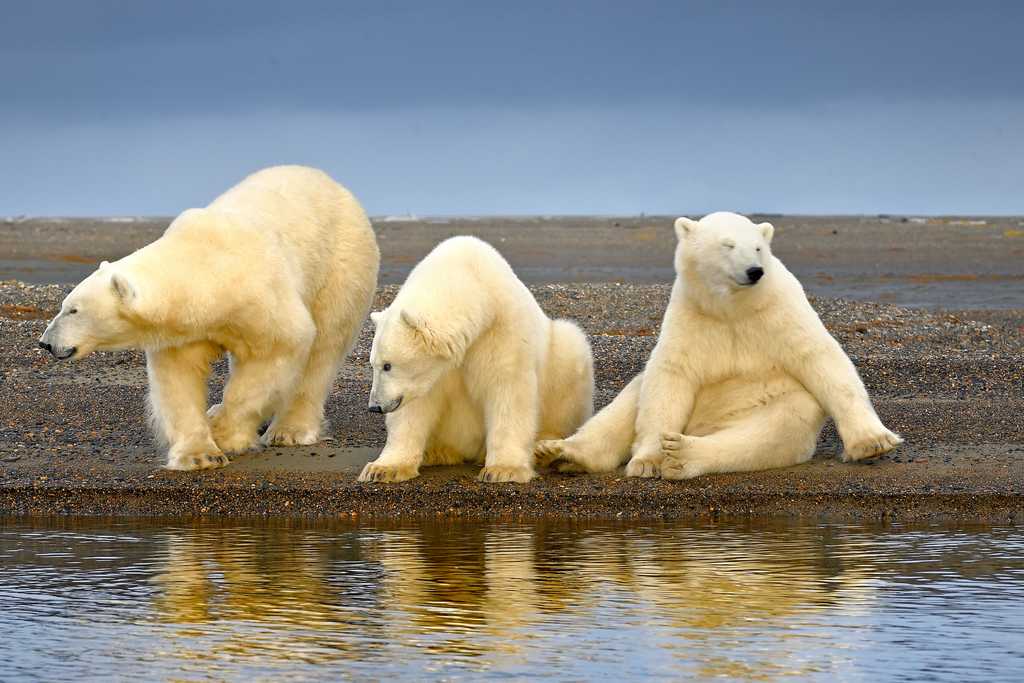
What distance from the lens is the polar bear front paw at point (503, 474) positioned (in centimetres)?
806

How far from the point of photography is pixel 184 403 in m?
8.63

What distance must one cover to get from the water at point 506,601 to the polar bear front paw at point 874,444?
3.16 feet

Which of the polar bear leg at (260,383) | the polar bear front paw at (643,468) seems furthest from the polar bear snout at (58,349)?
the polar bear front paw at (643,468)

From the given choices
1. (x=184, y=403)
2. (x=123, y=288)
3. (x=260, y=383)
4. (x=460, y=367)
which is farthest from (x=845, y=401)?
(x=123, y=288)

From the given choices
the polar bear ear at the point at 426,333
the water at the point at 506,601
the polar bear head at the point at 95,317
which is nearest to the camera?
the water at the point at 506,601

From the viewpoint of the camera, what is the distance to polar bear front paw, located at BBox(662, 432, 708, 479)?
8047 millimetres

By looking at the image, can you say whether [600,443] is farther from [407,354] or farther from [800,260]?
[800,260]

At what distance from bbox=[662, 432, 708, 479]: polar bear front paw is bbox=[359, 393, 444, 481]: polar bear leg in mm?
1188

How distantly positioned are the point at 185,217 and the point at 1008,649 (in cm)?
541

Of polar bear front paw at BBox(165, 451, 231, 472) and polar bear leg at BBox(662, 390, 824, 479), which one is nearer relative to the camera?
polar bear leg at BBox(662, 390, 824, 479)

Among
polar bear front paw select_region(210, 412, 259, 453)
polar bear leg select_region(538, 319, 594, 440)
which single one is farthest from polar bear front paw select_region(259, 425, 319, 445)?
polar bear leg select_region(538, 319, 594, 440)

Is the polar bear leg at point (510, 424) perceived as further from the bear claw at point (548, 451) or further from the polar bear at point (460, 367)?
the bear claw at point (548, 451)

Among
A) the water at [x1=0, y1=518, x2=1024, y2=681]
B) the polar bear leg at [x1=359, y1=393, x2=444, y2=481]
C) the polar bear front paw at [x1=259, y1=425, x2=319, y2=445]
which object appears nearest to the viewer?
the water at [x1=0, y1=518, x2=1024, y2=681]

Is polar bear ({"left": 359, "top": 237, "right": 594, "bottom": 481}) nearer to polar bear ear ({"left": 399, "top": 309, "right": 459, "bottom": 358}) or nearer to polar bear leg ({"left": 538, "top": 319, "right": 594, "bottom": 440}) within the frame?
polar bear ear ({"left": 399, "top": 309, "right": 459, "bottom": 358})
